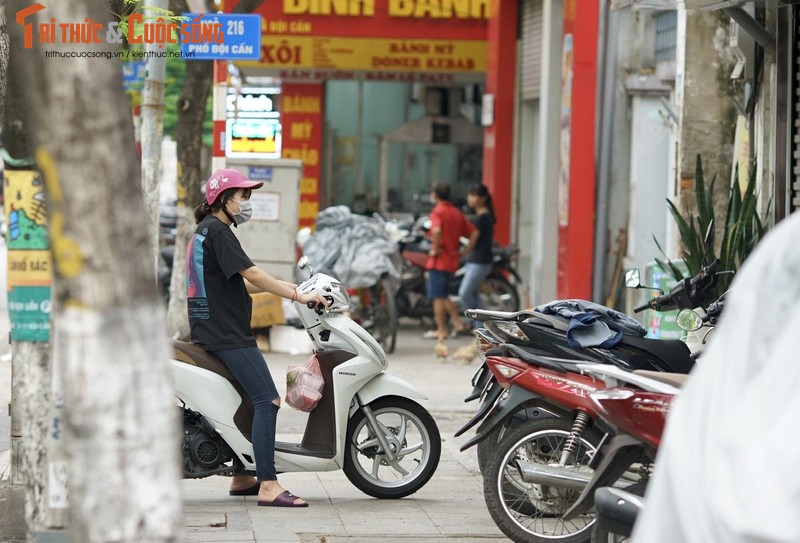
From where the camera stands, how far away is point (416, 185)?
2353cm

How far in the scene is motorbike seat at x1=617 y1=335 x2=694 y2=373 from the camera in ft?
20.7

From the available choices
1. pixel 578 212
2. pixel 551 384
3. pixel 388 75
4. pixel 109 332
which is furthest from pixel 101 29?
pixel 388 75

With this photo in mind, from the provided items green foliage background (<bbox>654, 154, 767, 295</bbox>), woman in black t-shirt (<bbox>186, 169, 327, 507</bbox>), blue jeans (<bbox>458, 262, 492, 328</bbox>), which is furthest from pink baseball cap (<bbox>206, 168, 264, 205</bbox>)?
blue jeans (<bbox>458, 262, 492, 328</bbox>)

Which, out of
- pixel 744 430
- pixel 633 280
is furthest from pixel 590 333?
pixel 744 430

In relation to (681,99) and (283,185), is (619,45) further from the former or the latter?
(283,185)

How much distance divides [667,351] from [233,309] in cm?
217

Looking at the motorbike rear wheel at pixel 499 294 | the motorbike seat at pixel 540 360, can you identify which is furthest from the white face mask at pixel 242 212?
the motorbike rear wheel at pixel 499 294

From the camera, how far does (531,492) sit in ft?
19.8

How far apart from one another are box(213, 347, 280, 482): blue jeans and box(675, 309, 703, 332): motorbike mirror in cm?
206

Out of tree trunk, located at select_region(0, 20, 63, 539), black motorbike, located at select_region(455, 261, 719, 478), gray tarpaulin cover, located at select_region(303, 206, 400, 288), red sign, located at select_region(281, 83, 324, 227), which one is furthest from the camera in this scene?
red sign, located at select_region(281, 83, 324, 227)

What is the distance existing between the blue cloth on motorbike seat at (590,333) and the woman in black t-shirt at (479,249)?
7.95 meters

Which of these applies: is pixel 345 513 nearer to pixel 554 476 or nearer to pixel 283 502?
pixel 283 502

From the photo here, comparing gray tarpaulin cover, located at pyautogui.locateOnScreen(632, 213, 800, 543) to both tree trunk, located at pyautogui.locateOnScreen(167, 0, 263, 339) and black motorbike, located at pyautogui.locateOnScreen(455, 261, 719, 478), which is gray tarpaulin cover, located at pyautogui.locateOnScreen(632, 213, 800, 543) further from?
tree trunk, located at pyautogui.locateOnScreen(167, 0, 263, 339)

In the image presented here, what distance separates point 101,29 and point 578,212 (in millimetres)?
10716
